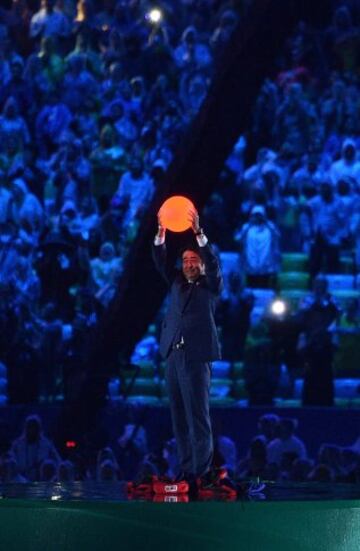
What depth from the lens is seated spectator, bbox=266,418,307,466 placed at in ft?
32.4

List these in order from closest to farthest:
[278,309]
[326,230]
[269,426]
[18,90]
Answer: [269,426]
[278,309]
[326,230]
[18,90]

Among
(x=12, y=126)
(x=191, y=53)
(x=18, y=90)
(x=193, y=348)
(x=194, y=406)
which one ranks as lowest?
(x=194, y=406)

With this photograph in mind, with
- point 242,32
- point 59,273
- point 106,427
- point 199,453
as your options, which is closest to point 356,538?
point 199,453

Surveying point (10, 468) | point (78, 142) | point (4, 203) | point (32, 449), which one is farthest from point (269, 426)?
point (78, 142)

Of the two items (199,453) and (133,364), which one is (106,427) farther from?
(199,453)

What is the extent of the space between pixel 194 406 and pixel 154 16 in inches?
318

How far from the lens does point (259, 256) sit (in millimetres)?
11109

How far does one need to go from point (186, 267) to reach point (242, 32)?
251 inches

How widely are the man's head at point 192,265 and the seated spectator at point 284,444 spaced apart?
4.42 m

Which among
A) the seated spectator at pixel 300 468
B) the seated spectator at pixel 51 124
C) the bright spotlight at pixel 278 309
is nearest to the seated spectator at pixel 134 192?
the seated spectator at pixel 51 124

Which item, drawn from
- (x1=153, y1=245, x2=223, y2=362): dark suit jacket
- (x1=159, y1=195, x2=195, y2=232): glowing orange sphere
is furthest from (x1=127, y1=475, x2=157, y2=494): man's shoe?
(x1=159, y1=195, x2=195, y2=232): glowing orange sphere

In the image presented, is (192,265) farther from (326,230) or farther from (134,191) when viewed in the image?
(134,191)

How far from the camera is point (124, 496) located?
544 cm

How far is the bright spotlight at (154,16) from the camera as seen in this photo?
12.9 meters
